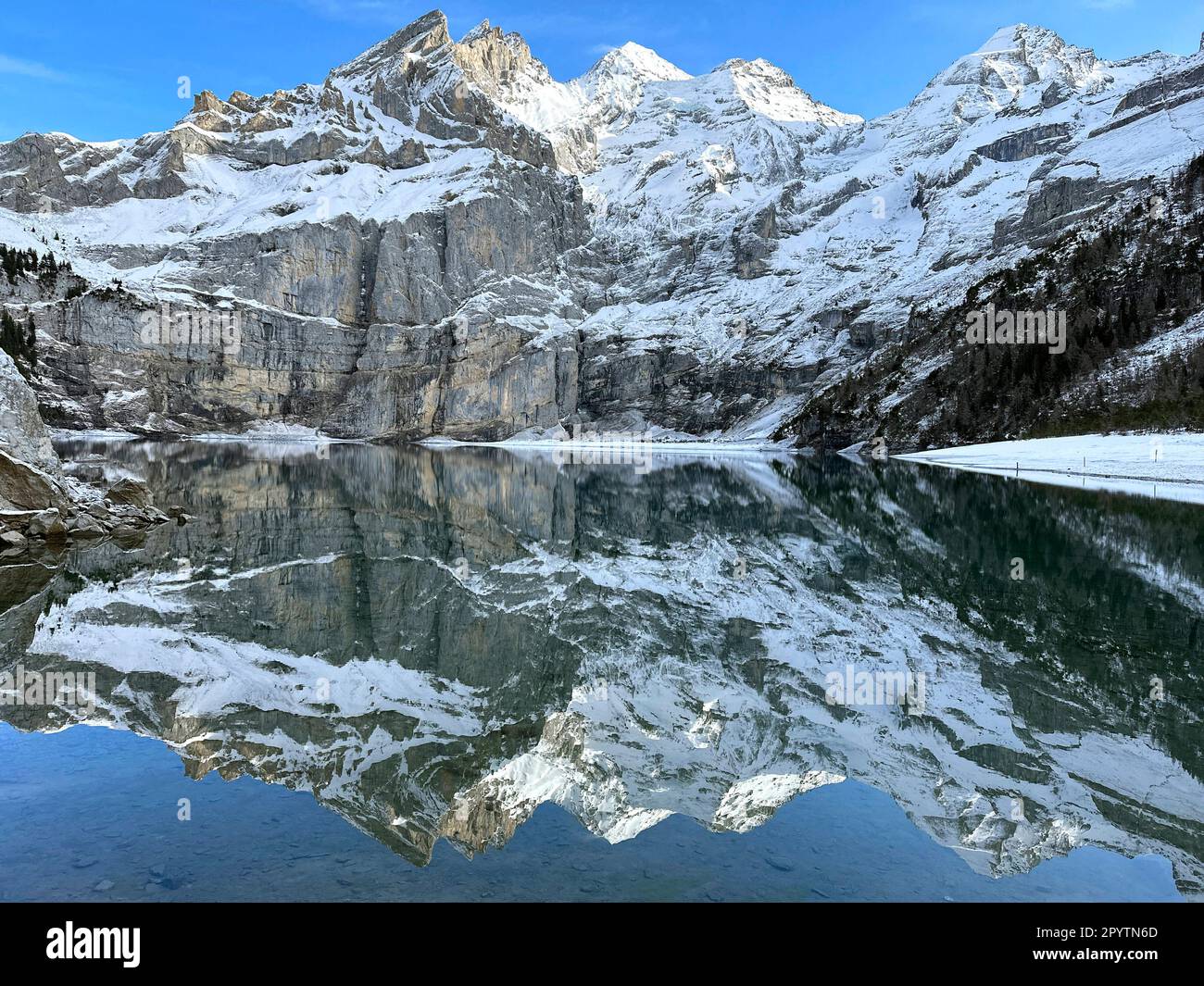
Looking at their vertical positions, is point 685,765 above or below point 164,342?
below

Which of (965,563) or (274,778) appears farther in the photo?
(965,563)

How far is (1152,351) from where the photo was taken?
84.2 m

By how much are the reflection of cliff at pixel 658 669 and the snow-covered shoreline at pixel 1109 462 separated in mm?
20981

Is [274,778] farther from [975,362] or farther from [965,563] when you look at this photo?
[975,362]

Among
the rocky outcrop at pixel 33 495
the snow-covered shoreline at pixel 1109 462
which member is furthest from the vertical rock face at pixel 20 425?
the snow-covered shoreline at pixel 1109 462

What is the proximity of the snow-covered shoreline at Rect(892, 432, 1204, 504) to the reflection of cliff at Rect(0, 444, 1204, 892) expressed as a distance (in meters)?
21.0

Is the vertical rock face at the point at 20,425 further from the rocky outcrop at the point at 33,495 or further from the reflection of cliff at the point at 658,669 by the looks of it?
the reflection of cliff at the point at 658,669

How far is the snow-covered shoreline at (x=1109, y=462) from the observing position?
4747 cm

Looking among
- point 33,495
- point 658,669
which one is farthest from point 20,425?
point 658,669

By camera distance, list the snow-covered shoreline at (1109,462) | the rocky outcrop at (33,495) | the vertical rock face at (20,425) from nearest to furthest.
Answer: the rocky outcrop at (33,495)
the vertical rock face at (20,425)
the snow-covered shoreline at (1109,462)

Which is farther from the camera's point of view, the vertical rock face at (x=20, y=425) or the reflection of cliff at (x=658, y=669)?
the vertical rock face at (x=20, y=425)

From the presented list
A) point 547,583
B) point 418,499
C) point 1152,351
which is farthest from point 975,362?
point 547,583
